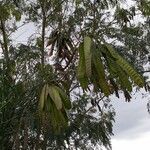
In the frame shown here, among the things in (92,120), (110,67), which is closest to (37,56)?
(92,120)

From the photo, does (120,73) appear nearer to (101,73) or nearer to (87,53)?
(101,73)

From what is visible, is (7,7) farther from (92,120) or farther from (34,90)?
(34,90)

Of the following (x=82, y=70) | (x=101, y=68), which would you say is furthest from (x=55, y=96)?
(x=101, y=68)

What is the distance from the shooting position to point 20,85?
7.39 m

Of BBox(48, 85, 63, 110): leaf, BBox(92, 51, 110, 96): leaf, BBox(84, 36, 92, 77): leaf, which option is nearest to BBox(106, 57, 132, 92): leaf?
BBox(92, 51, 110, 96): leaf

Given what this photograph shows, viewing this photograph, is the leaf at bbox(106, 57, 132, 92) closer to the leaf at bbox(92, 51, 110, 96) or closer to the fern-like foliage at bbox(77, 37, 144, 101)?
the fern-like foliage at bbox(77, 37, 144, 101)

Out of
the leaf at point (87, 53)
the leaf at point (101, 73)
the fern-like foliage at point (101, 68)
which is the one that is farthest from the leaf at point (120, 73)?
the leaf at point (87, 53)

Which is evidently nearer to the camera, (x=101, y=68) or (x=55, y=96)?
(x=101, y=68)

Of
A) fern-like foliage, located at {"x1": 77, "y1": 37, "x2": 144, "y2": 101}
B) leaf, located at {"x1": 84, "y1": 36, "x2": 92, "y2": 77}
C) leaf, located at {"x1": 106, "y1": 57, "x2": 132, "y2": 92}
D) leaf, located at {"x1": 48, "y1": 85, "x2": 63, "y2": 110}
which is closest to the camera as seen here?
leaf, located at {"x1": 84, "y1": 36, "x2": 92, "y2": 77}

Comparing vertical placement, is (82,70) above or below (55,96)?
below

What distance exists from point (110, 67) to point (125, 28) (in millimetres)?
7519

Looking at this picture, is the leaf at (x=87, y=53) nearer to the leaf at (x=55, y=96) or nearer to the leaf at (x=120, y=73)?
the leaf at (x=120, y=73)

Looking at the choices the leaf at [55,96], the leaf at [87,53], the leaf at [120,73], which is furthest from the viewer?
the leaf at [55,96]

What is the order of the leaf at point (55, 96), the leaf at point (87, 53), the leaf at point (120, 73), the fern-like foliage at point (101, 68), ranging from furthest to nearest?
the leaf at point (55, 96)
the leaf at point (120, 73)
the fern-like foliage at point (101, 68)
the leaf at point (87, 53)
